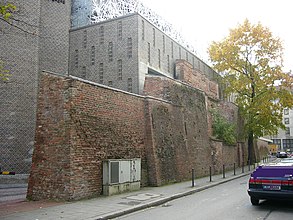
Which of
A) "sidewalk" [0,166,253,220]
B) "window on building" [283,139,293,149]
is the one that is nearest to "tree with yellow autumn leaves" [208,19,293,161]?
"sidewalk" [0,166,253,220]

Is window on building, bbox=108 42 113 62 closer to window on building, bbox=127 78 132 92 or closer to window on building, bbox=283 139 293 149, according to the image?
window on building, bbox=127 78 132 92

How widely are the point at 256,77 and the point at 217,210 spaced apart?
23.1 m

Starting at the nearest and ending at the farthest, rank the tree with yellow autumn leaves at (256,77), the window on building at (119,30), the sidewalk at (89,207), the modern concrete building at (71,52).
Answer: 1. the sidewalk at (89,207)
2. the modern concrete building at (71,52)
3. the window on building at (119,30)
4. the tree with yellow autumn leaves at (256,77)

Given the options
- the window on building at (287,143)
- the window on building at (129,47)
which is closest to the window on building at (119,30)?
the window on building at (129,47)

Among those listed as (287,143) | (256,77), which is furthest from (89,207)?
(287,143)

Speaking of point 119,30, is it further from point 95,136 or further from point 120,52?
point 95,136

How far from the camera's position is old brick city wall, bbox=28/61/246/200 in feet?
35.9

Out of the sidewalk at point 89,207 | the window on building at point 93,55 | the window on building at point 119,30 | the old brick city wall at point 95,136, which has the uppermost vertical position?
the window on building at point 119,30

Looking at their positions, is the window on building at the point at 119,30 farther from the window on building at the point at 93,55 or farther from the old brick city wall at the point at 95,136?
the old brick city wall at the point at 95,136

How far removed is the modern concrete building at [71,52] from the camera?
1869 centimetres

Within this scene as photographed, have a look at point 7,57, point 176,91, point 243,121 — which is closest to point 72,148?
point 176,91

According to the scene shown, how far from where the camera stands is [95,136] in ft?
39.2

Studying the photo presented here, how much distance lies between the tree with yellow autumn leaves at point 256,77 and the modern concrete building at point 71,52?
5866mm

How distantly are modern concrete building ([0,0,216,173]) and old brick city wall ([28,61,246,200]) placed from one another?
539cm
